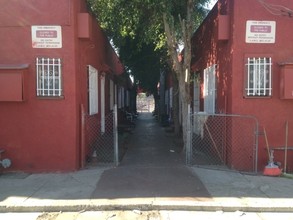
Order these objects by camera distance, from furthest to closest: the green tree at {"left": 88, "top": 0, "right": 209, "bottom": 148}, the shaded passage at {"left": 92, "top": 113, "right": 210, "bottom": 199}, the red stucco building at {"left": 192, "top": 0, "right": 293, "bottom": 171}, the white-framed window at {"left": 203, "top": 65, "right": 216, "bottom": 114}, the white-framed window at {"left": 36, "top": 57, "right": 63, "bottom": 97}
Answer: the white-framed window at {"left": 203, "top": 65, "right": 216, "bottom": 114} < the green tree at {"left": 88, "top": 0, "right": 209, "bottom": 148} < the red stucco building at {"left": 192, "top": 0, "right": 293, "bottom": 171} < the white-framed window at {"left": 36, "top": 57, "right": 63, "bottom": 97} < the shaded passage at {"left": 92, "top": 113, "right": 210, "bottom": 199}

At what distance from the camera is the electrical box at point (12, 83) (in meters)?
8.77

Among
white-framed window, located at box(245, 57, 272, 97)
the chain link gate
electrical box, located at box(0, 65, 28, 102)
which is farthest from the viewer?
the chain link gate

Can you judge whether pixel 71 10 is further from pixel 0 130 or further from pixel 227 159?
pixel 227 159

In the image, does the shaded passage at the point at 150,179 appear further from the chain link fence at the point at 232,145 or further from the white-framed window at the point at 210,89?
the white-framed window at the point at 210,89

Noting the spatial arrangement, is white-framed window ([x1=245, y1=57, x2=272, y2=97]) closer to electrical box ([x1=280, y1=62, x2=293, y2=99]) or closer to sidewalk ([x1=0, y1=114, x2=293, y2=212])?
electrical box ([x1=280, y1=62, x2=293, y2=99])

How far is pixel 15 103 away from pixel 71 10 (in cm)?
235

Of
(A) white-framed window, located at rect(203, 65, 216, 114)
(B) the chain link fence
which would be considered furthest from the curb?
(A) white-framed window, located at rect(203, 65, 216, 114)

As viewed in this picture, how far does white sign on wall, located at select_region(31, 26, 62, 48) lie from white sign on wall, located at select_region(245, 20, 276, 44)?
412 cm

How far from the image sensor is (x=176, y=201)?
683 centimetres

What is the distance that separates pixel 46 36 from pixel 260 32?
4.68 m

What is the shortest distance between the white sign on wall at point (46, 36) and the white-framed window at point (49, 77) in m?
0.32

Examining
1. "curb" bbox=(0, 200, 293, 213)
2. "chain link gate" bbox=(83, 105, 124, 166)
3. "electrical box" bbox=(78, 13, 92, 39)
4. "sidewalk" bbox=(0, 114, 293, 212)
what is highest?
"electrical box" bbox=(78, 13, 92, 39)

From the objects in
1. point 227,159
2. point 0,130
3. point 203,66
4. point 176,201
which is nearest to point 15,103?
point 0,130

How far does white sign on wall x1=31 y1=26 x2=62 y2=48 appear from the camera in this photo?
904cm
